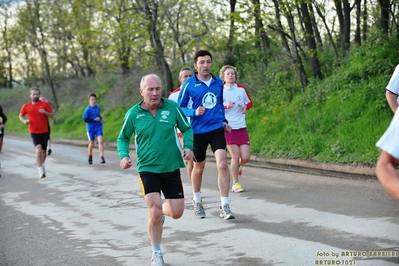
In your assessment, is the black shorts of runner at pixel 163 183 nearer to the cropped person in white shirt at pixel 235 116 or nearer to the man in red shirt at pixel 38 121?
the cropped person in white shirt at pixel 235 116

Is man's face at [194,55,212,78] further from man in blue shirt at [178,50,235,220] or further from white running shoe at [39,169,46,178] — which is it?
white running shoe at [39,169,46,178]

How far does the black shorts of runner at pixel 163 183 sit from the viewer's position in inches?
257

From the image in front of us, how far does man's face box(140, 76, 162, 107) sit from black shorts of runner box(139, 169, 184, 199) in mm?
721

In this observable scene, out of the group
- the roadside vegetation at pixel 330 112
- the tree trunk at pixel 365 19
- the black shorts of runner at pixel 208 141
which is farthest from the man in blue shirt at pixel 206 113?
the tree trunk at pixel 365 19

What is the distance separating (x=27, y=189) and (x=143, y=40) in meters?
15.5

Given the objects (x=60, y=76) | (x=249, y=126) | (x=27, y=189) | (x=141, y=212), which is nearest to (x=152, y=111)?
(x=141, y=212)

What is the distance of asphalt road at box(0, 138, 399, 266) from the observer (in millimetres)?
6586

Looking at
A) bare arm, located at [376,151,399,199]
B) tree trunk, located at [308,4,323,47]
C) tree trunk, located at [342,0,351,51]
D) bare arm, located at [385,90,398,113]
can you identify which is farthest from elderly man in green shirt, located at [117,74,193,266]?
tree trunk, located at [342,0,351,51]

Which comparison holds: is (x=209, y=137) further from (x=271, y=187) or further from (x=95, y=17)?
(x=95, y=17)

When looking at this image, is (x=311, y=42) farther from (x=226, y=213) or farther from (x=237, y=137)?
(x=226, y=213)

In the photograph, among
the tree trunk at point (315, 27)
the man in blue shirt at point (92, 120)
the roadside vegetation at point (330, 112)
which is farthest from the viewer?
the man in blue shirt at point (92, 120)

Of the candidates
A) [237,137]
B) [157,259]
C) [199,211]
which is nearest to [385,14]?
[237,137]

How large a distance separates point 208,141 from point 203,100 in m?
0.58

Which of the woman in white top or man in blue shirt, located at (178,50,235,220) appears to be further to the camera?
man in blue shirt, located at (178,50,235,220)
